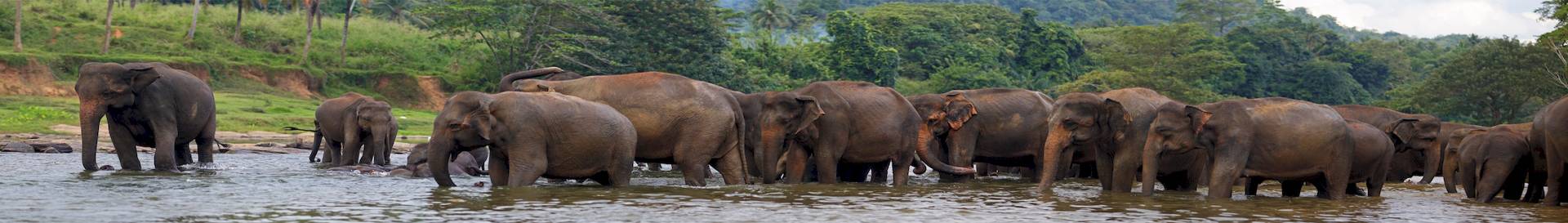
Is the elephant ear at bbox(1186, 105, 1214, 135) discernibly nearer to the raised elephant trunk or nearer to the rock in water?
the raised elephant trunk

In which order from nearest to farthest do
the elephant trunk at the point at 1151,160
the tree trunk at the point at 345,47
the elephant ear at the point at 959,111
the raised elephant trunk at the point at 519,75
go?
the elephant trunk at the point at 1151,160 < the raised elephant trunk at the point at 519,75 < the elephant ear at the point at 959,111 < the tree trunk at the point at 345,47

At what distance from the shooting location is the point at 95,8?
5622 centimetres

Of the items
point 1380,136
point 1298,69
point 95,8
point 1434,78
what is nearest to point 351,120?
point 1380,136

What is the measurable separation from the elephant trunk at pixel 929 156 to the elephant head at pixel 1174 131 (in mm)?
2898

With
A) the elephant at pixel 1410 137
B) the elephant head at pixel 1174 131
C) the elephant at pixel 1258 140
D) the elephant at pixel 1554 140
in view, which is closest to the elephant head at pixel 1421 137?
the elephant at pixel 1410 137

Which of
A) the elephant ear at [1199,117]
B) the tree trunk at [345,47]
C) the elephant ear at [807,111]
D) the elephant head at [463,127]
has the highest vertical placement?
the tree trunk at [345,47]

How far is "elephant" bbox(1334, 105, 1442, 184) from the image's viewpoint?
17.2 meters

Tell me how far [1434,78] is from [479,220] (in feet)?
177

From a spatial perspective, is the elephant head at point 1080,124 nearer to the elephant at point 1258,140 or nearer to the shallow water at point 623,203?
the shallow water at point 623,203

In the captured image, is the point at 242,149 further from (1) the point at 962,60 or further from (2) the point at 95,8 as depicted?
(1) the point at 962,60

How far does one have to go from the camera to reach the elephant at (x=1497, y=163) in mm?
13672

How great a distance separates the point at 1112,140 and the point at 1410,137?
4.80 m

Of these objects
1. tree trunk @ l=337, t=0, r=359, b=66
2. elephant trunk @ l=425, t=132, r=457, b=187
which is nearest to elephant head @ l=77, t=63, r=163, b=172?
elephant trunk @ l=425, t=132, r=457, b=187

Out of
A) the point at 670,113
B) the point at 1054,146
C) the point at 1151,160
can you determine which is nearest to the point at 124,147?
the point at 670,113
